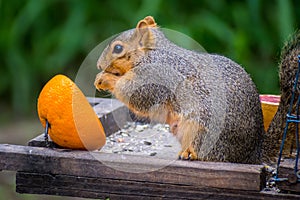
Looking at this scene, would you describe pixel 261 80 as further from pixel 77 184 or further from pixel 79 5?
pixel 77 184

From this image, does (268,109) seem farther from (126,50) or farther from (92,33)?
(92,33)

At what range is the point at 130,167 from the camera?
5.92 ft

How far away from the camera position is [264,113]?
2211 mm

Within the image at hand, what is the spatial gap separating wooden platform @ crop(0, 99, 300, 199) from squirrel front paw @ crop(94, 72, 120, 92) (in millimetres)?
171

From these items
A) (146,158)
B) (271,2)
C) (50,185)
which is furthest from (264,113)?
(271,2)

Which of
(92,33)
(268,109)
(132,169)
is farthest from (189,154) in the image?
(92,33)

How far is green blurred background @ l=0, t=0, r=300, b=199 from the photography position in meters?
3.48

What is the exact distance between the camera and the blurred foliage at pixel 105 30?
348 cm

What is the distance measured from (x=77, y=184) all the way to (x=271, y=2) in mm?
2116

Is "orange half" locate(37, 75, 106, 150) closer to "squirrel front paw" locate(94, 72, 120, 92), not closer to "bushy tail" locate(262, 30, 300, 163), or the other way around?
"squirrel front paw" locate(94, 72, 120, 92)

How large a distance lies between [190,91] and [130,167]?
0.25 m

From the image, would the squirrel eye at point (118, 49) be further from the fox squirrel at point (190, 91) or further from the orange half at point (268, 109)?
the orange half at point (268, 109)

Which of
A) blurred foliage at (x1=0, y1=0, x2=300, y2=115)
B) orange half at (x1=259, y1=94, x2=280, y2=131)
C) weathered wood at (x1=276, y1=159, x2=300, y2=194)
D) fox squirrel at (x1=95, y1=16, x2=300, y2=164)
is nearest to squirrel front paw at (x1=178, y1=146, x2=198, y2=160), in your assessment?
fox squirrel at (x1=95, y1=16, x2=300, y2=164)

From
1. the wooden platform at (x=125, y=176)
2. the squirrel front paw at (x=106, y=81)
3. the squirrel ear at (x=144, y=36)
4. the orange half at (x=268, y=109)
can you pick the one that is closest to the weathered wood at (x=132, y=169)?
the wooden platform at (x=125, y=176)
